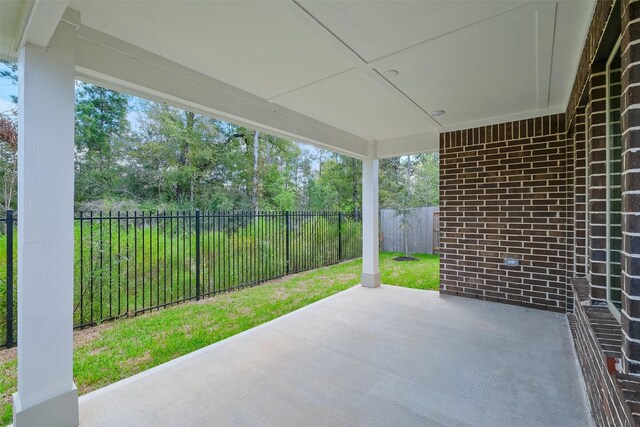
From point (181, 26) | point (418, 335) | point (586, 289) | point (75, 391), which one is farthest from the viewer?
point (418, 335)

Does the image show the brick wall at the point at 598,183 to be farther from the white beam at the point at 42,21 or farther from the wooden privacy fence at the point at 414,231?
the wooden privacy fence at the point at 414,231

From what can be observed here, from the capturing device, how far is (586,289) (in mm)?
2424

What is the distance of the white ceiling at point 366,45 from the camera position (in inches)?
73.5

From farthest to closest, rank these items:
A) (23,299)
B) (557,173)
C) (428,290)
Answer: (428,290)
(557,173)
(23,299)

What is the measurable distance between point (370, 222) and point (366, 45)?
11.3 feet

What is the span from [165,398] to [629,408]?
98.4 inches

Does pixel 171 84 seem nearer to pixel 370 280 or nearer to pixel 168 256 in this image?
pixel 168 256

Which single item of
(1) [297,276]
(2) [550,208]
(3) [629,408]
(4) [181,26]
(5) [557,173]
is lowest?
(1) [297,276]

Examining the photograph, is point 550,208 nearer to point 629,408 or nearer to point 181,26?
point 629,408

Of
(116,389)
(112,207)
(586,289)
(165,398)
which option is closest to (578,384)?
(586,289)

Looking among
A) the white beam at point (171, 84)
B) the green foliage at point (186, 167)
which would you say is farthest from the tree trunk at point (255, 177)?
the white beam at point (171, 84)

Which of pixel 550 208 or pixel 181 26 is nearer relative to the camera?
pixel 181 26

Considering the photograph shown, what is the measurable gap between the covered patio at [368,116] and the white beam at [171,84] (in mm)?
13

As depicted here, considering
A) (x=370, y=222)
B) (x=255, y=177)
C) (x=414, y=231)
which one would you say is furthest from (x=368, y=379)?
(x=255, y=177)
